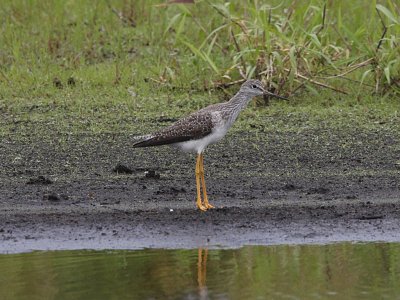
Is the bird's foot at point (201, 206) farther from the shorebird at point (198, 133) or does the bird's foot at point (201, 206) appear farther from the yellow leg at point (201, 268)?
the yellow leg at point (201, 268)

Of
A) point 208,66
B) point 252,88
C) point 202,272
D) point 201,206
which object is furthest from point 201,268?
point 208,66

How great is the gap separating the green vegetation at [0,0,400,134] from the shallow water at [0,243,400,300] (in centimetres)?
383

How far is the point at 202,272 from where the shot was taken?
7.48 m

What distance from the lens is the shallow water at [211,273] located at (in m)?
7.00

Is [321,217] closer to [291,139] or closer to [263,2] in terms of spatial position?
[291,139]

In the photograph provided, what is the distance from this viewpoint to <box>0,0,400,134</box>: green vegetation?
11953mm

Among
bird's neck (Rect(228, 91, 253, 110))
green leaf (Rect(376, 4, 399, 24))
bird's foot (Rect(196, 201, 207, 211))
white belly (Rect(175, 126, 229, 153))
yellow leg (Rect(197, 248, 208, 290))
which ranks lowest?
bird's foot (Rect(196, 201, 207, 211))

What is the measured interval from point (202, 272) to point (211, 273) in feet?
0.22

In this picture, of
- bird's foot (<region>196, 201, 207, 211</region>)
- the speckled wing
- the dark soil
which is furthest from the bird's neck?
bird's foot (<region>196, 201, 207, 211</region>)

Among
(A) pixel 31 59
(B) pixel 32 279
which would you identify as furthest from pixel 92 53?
(B) pixel 32 279

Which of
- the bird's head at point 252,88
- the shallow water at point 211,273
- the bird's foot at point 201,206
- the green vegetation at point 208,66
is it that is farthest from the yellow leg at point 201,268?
the green vegetation at point 208,66

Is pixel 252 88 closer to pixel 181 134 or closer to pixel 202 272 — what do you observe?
pixel 181 134

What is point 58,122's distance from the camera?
38.3 feet

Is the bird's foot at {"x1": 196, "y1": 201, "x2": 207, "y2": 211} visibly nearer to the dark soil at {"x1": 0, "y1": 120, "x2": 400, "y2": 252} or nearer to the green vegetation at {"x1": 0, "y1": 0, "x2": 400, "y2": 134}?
the dark soil at {"x1": 0, "y1": 120, "x2": 400, "y2": 252}
